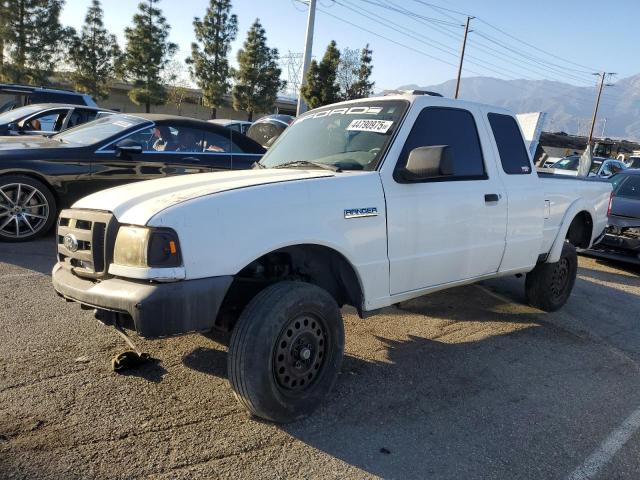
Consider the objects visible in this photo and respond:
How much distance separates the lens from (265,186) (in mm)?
3102

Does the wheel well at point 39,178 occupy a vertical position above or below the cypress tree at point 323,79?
below

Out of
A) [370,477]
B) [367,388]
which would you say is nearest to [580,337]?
[367,388]

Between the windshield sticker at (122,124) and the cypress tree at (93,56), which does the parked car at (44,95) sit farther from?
the cypress tree at (93,56)

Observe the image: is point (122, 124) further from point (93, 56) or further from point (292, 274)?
point (93, 56)

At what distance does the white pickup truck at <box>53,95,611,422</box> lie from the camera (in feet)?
9.09

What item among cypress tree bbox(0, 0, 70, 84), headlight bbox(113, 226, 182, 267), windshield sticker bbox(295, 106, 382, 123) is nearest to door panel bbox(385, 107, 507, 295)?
windshield sticker bbox(295, 106, 382, 123)

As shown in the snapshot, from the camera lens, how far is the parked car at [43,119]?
31.7 feet

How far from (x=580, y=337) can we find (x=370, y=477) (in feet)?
10.8

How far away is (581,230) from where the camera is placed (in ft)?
20.8

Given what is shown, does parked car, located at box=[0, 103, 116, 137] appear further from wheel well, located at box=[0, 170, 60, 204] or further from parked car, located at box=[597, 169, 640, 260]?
parked car, located at box=[597, 169, 640, 260]

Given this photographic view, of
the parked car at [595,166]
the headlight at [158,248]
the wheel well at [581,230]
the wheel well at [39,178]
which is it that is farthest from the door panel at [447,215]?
the parked car at [595,166]

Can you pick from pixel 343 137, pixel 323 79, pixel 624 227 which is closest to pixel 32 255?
pixel 343 137

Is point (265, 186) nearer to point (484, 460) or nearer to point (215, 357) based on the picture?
point (215, 357)

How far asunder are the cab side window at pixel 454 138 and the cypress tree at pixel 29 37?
36.3 m
